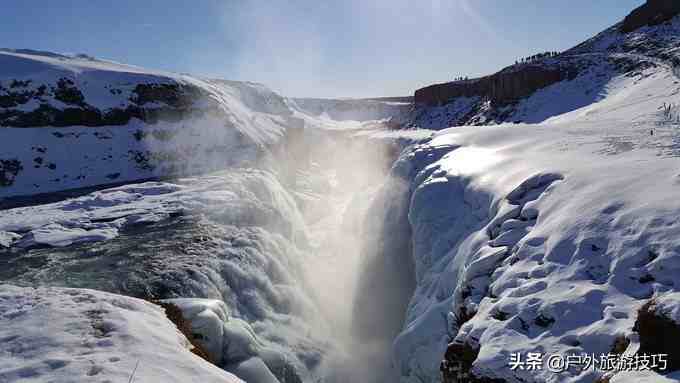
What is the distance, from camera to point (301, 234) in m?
27.1

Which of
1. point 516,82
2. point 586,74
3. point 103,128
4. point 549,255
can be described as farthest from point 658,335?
point 516,82

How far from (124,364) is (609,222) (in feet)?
24.9

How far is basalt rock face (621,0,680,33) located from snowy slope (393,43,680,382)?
4656cm

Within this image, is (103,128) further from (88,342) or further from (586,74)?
(586,74)

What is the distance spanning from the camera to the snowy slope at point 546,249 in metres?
5.77

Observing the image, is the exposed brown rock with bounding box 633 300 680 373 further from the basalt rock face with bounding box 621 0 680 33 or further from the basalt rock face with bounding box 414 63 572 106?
the basalt rock face with bounding box 621 0 680 33

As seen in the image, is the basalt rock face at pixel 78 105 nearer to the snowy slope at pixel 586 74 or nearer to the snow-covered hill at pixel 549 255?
the snow-covered hill at pixel 549 255

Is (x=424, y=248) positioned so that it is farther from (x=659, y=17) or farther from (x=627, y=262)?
(x=659, y=17)

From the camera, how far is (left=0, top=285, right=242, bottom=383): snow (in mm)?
5719

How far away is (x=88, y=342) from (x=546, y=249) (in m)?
7.45

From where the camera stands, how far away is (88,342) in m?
6.54

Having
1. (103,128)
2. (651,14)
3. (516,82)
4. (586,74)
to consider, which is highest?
(651,14)

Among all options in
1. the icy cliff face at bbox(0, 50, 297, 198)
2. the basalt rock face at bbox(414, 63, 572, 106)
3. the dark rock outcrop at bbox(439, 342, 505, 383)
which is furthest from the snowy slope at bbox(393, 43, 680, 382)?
the basalt rock face at bbox(414, 63, 572, 106)

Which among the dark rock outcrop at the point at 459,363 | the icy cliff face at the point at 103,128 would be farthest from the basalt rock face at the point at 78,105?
the dark rock outcrop at the point at 459,363
